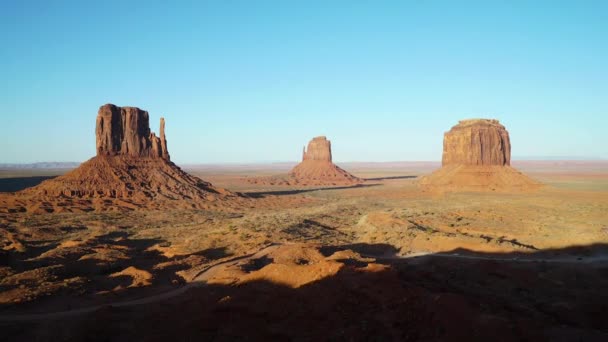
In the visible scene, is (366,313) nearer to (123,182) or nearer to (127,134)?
(123,182)

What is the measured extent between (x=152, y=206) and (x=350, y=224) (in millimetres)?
24548

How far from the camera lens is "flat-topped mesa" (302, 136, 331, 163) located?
117 m

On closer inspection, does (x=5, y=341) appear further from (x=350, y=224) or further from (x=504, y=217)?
(x=504, y=217)

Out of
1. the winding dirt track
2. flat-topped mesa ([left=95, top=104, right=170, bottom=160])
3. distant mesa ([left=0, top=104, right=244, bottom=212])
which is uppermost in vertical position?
flat-topped mesa ([left=95, top=104, right=170, bottom=160])

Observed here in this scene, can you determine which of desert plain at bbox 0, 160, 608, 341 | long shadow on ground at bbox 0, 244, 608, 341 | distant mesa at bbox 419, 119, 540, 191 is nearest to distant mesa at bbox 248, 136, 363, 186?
distant mesa at bbox 419, 119, 540, 191

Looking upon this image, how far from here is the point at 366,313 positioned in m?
10.9

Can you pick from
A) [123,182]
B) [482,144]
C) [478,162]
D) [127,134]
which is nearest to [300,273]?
[123,182]

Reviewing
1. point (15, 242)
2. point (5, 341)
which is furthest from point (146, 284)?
point (15, 242)

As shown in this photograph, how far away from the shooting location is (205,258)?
→ 20.4 meters

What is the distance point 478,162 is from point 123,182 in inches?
2553

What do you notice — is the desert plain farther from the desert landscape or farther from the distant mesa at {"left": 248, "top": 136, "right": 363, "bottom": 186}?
the distant mesa at {"left": 248, "top": 136, "right": 363, "bottom": 186}

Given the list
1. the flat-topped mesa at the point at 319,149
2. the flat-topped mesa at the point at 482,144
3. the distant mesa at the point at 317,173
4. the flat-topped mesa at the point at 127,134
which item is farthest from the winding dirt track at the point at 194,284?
the flat-topped mesa at the point at 319,149

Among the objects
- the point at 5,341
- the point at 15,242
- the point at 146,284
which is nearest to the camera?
the point at 5,341

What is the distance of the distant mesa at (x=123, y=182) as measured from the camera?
4269 cm
